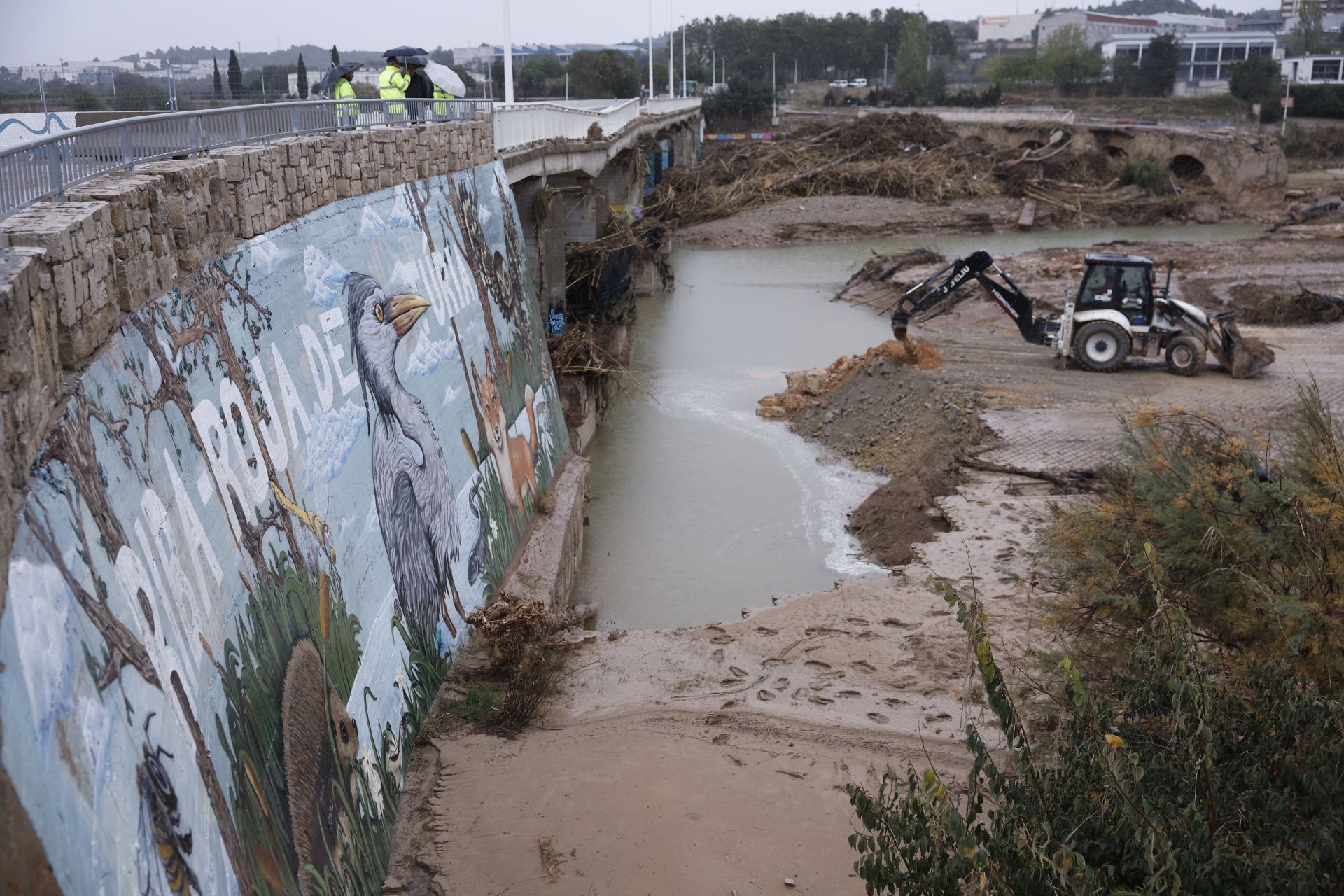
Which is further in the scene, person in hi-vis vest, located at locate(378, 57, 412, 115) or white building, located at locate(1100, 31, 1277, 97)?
white building, located at locate(1100, 31, 1277, 97)

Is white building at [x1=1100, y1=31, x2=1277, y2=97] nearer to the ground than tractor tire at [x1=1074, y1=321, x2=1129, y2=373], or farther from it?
farther from it

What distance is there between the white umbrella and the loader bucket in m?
13.8

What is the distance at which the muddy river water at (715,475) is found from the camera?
48.1 ft

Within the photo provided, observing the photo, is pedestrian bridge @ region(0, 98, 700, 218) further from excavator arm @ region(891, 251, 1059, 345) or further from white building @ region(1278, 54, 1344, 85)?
white building @ region(1278, 54, 1344, 85)

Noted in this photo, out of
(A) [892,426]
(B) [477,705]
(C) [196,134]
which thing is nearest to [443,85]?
(A) [892,426]

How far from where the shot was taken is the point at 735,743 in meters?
9.58

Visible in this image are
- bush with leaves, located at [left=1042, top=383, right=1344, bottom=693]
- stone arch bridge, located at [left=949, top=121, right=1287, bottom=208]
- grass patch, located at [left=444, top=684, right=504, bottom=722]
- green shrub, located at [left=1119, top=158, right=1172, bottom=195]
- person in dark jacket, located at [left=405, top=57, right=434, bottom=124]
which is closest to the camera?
bush with leaves, located at [left=1042, top=383, right=1344, bottom=693]

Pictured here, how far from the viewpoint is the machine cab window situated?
21203mm

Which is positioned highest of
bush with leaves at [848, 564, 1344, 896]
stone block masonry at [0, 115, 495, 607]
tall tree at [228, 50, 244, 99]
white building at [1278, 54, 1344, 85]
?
white building at [1278, 54, 1344, 85]

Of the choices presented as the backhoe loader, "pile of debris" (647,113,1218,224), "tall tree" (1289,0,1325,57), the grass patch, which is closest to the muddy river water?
the grass patch

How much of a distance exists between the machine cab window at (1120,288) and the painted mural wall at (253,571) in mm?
13469

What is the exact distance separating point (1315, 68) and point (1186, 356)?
276 feet

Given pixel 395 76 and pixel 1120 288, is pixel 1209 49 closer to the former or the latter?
pixel 1120 288

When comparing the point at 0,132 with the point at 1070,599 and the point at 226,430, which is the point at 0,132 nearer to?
the point at 226,430
